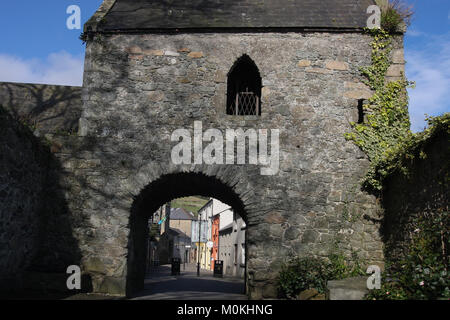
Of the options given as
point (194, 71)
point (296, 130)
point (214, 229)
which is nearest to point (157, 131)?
point (194, 71)

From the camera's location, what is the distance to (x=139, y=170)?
9.01m

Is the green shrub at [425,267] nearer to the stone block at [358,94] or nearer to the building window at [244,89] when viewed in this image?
the stone block at [358,94]

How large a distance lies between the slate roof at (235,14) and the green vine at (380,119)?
1.12m

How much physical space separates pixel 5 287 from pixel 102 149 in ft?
10.8

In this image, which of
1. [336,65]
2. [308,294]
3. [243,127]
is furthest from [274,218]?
[336,65]

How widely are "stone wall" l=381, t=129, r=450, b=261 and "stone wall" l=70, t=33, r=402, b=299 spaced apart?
43 centimetres

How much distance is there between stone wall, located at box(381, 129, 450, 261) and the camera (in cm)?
647

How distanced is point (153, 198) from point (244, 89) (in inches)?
138

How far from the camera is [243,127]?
9.13 m

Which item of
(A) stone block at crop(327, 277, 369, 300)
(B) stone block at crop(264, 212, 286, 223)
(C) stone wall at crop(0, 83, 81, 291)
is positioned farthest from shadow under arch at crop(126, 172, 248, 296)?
(A) stone block at crop(327, 277, 369, 300)

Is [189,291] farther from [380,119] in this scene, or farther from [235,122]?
[380,119]

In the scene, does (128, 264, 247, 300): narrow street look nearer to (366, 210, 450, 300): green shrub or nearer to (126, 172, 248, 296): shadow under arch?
(126, 172, 248, 296): shadow under arch

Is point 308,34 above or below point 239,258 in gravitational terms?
above
